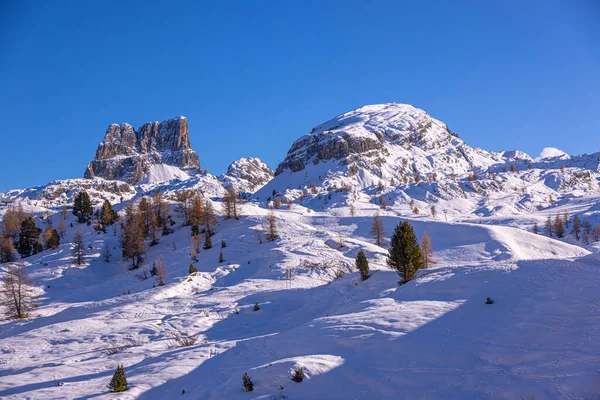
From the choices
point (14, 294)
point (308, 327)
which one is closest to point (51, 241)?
point (14, 294)

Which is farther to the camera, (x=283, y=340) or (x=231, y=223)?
(x=231, y=223)

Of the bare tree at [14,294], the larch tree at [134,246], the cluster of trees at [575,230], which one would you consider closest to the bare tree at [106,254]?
the larch tree at [134,246]

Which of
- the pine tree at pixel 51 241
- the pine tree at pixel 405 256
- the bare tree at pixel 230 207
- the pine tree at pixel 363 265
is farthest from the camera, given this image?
the bare tree at pixel 230 207

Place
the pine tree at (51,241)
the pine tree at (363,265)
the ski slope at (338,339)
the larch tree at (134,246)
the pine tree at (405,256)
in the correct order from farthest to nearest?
the pine tree at (51,241), the larch tree at (134,246), the pine tree at (363,265), the pine tree at (405,256), the ski slope at (338,339)

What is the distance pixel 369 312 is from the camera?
19.4 m

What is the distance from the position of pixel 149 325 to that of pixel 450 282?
2258 cm

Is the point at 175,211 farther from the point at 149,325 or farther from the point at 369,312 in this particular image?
the point at 369,312

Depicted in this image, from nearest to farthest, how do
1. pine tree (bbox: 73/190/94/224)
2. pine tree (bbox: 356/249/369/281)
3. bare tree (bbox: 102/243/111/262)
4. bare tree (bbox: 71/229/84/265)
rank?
pine tree (bbox: 356/249/369/281), bare tree (bbox: 71/229/84/265), bare tree (bbox: 102/243/111/262), pine tree (bbox: 73/190/94/224)

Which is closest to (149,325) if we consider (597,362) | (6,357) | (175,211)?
(6,357)

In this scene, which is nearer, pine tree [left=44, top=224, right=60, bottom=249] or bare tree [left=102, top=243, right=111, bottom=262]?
bare tree [left=102, top=243, right=111, bottom=262]

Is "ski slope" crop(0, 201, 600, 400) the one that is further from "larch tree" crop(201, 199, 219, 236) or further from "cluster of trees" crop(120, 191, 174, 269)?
"larch tree" crop(201, 199, 219, 236)

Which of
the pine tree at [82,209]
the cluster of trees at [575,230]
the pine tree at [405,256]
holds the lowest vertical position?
the cluster of trees at [575,230]

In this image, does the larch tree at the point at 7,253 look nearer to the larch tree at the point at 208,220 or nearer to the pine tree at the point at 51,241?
the pine tree at the point at 51,241

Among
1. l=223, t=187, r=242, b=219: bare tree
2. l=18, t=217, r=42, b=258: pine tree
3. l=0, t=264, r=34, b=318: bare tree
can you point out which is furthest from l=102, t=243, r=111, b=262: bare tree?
l=0, t=264, r=34, b=318: bare tree
